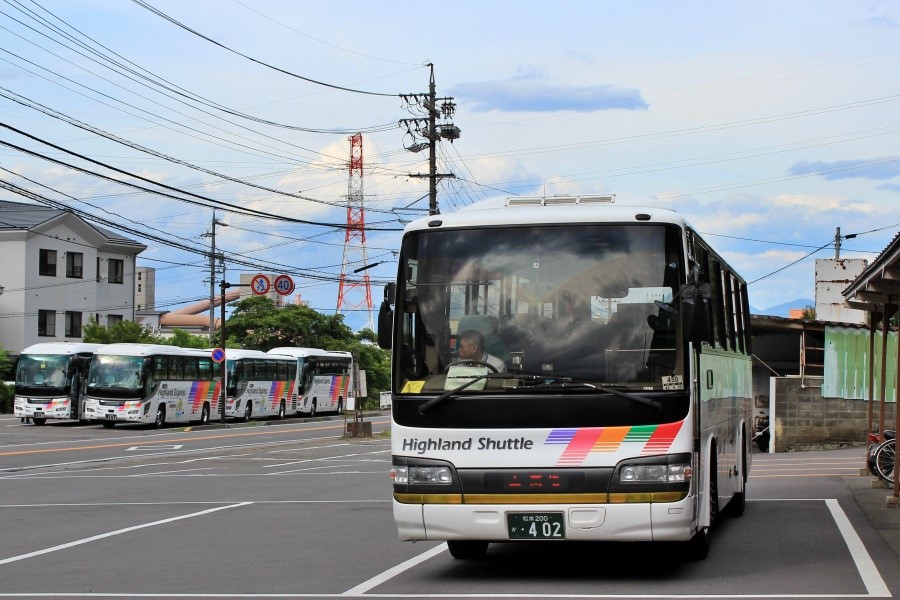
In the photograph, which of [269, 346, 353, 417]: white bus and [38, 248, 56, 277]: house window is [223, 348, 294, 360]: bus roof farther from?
[38, 248, 56, 277]: house window

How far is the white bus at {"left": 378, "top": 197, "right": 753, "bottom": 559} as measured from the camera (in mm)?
9922

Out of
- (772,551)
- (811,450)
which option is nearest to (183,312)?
(811,450)

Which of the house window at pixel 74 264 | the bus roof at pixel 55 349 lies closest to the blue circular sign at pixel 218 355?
the bus roof at pixel 55 349

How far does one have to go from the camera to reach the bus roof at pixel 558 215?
10539mm

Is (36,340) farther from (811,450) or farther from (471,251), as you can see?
(471,251)

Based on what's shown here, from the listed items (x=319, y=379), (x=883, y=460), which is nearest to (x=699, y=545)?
(x=883, y=460)

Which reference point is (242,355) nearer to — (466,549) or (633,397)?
(466,549)

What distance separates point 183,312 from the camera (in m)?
137

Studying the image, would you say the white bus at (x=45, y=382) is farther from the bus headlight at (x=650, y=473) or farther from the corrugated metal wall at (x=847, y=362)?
the bus headlight at (x=650, y=473)

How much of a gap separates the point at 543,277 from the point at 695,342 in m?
1.34

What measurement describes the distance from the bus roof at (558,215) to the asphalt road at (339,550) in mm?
2947

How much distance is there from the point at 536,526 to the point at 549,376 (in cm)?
118

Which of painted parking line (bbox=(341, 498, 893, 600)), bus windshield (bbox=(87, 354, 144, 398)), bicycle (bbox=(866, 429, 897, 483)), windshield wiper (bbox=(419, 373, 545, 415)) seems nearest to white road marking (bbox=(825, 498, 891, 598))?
painted parking line (bbox=(341, 498, 893, 600))

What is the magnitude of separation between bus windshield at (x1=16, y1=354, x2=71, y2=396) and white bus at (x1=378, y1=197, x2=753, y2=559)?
41810mm
